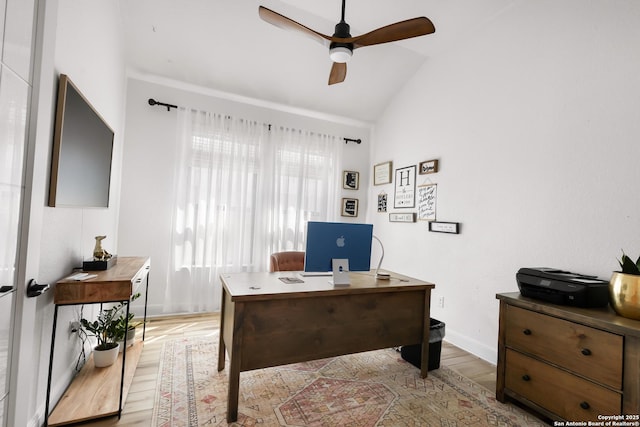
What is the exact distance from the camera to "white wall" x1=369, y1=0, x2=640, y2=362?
6.33ft

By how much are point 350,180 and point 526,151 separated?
7.72 feet

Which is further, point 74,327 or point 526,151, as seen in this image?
point 526,151

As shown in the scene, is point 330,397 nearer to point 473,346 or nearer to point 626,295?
point 473,346

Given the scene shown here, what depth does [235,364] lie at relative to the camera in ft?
5.58

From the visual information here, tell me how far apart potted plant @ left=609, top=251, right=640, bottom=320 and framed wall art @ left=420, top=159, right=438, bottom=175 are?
193cm

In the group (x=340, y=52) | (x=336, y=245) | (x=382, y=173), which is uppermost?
(x=340, y=52)

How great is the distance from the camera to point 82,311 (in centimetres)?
216

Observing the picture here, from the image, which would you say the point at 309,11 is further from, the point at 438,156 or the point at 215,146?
the point at 438,156

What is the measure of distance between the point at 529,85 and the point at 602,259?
58.5 inches

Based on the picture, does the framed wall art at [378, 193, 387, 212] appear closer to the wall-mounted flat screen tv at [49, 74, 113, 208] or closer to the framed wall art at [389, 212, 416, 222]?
the framed wall art at [389, 212, 416, 222]

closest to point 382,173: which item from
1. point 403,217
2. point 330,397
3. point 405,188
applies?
point 405,188

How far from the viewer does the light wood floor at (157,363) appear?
5.68 ft

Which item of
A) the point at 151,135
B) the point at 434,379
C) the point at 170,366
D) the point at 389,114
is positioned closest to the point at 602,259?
the point at 434,379

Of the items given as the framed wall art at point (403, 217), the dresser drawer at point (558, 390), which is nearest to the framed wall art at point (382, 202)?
the framed wall art at point (403, 217)
